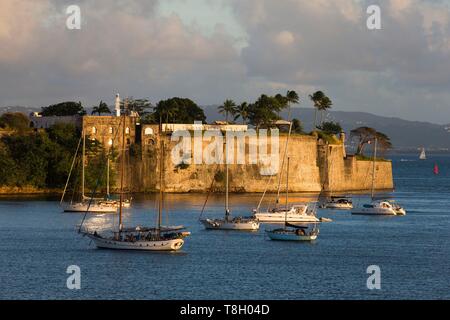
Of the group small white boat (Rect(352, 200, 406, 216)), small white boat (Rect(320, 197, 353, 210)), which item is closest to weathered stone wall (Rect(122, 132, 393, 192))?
small white boat (Rect(320, 197, 353, 210))

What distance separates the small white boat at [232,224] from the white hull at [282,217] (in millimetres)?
4224

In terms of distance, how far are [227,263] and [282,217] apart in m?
22.6

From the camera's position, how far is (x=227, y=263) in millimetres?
56031

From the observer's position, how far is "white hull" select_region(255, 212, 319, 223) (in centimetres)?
7756

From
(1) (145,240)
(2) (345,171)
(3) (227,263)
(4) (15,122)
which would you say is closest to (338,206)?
(2) (345,171)

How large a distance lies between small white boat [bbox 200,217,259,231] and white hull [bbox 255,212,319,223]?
4224 millimetres

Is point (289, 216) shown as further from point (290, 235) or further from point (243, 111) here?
point (243, 111)

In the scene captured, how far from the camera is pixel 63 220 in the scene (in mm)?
77125

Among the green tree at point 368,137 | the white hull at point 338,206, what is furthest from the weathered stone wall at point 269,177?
the green tree at point 368,137

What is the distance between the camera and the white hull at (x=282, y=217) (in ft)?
254
